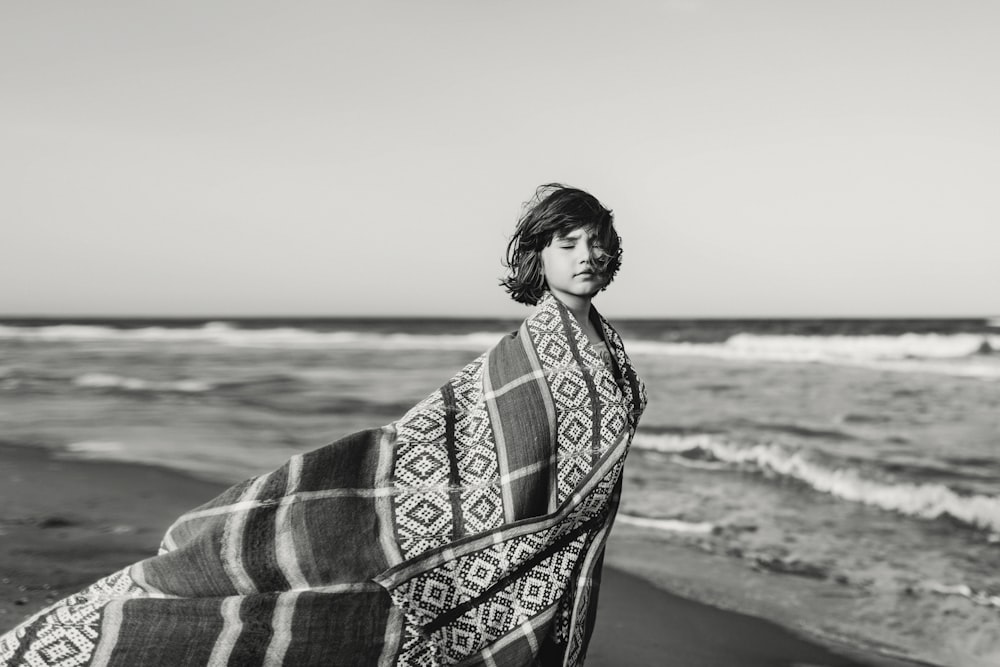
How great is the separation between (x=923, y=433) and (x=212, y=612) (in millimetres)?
8666

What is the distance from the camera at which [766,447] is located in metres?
7.80

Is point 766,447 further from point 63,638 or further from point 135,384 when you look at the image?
point 135,384

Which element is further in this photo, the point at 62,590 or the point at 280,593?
the point at 62,590

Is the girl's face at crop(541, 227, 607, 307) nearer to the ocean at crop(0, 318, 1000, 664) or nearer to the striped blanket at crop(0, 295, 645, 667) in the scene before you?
the striped blanket at crop(0, 295, 645, 667)

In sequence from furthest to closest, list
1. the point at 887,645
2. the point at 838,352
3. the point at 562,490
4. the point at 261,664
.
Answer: the point at 838,352 < the point at 887,645 < the point at 562,490 < the point at 261,664

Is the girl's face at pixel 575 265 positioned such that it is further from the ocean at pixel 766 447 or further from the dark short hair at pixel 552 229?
the ocean at pixel 766 447

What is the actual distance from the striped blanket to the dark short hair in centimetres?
34

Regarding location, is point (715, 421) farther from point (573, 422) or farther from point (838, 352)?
point (838, 352)

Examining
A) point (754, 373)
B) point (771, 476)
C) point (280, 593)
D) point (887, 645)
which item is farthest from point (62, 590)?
point (754, 373)

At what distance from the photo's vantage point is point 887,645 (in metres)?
3.57

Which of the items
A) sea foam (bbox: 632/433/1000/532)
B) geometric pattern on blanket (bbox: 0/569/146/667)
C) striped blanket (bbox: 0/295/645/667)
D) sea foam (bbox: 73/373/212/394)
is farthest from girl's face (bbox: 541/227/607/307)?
sea foam (bbox: 73/373/212/394)

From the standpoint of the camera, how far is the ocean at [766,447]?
4.36 metres

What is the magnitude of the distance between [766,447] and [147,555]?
19.0 ft

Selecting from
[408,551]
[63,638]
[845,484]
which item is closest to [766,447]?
[845,484]
